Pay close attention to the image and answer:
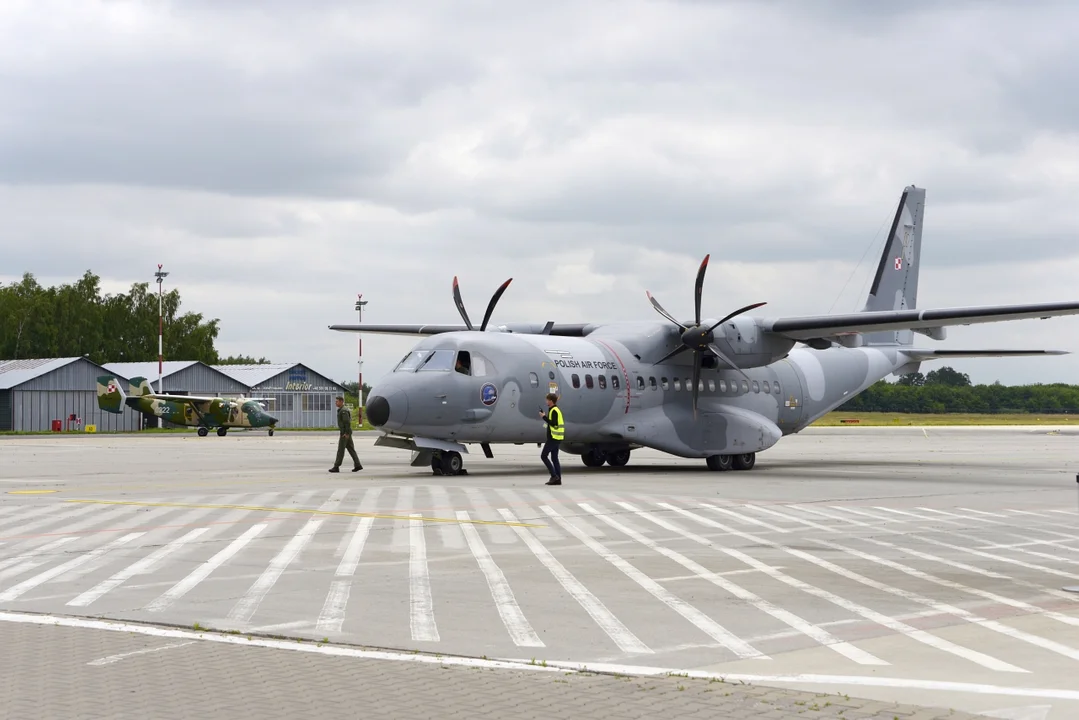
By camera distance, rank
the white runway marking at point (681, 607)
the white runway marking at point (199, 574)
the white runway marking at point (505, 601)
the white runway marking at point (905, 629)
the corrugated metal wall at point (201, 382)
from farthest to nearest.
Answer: the corrugated metal wall at point (201, 382) → the white runway marking at point (199, 574) → the white runway marking at point (505, 601) → the white runway marking at point (681, 607) → the white runway marking at point (905, 629)

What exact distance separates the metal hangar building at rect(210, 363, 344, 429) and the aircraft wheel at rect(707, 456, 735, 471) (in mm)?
56658

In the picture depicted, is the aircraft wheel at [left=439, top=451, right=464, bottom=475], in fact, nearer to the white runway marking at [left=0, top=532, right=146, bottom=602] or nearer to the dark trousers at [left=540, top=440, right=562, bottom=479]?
the dark trousers at [left=540, top=440, right=562, bottom=479]

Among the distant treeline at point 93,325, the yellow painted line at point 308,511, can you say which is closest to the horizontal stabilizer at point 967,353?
the yellow painted line at point 308,511

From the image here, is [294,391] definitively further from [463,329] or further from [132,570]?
[132,570]

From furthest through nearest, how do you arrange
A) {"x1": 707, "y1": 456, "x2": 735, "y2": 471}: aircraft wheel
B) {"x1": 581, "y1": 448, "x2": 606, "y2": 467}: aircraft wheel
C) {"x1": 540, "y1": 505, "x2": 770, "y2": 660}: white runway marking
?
{"x1": 581, "y1": 448, "x2": 606, "y2": 467}: aircraft wheel → {"x1": 707, "y1": 456, "x2": 735, "y2": 471}: aircraft wheel → {"x1": 540, "y1": 505, "x2": 770, "y2": 660}: white runway marking

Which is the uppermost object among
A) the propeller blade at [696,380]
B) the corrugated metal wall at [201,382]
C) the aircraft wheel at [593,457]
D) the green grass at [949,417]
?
the corrugated metal wall at [201,382]

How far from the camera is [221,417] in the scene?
60188 mm

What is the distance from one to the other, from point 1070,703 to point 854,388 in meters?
28.1

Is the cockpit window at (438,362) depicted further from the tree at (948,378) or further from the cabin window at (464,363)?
the tree at (948,378)

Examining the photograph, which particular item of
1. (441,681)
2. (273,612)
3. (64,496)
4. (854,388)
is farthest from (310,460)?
(441,681)

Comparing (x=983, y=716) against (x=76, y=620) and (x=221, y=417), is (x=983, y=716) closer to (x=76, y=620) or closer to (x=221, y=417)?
(x=76, y=620)

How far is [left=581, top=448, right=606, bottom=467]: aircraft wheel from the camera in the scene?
2926cm

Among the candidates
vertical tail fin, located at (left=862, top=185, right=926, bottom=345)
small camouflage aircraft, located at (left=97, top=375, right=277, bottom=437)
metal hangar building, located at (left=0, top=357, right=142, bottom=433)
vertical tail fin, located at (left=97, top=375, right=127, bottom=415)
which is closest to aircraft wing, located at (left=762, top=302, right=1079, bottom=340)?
vertical tail fin, located at (left=862, top=185, right=926, bottom=345)

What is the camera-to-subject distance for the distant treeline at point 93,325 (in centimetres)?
9981
